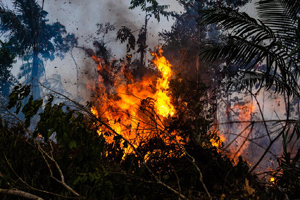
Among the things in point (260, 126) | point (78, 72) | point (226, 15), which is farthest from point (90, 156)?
point (78, 72)

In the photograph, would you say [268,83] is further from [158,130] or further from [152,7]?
[152,7]

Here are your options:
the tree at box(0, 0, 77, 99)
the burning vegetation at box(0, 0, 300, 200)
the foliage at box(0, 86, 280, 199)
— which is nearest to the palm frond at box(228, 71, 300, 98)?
the burning vegetation at box(0, 0, 300, 200)

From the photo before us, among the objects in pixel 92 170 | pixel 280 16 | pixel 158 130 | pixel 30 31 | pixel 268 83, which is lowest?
pixel 92 170

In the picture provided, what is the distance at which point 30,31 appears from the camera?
85.0 feet

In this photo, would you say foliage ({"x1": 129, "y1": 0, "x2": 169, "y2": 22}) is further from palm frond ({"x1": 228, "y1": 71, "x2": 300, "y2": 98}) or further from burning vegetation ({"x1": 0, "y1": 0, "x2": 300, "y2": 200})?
palm frond ({"x1": 228, "y1": 71, "x2": 300, "y2": 98})

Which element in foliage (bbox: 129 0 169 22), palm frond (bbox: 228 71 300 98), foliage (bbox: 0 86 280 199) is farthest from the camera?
foliage (bbox: 129 0 169 22)

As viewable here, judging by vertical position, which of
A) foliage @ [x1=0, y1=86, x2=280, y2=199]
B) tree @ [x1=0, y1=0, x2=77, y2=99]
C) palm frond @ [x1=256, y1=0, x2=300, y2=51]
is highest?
tree @ [x1=0, y1=0, x2=77, y2=99]

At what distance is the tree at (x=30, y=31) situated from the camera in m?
22.8

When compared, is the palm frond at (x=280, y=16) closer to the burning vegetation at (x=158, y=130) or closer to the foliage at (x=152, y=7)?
the burning vegetation at (x=158, y=130)

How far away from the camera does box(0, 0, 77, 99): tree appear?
74.8 ft

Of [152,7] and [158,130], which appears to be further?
[152,7]

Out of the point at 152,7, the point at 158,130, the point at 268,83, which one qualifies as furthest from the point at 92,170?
the point at 152,7

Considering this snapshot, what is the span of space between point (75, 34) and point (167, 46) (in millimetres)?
20873

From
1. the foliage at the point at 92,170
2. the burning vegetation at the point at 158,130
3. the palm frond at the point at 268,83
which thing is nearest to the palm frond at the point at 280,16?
the burning vegetation at the point at 158,130
